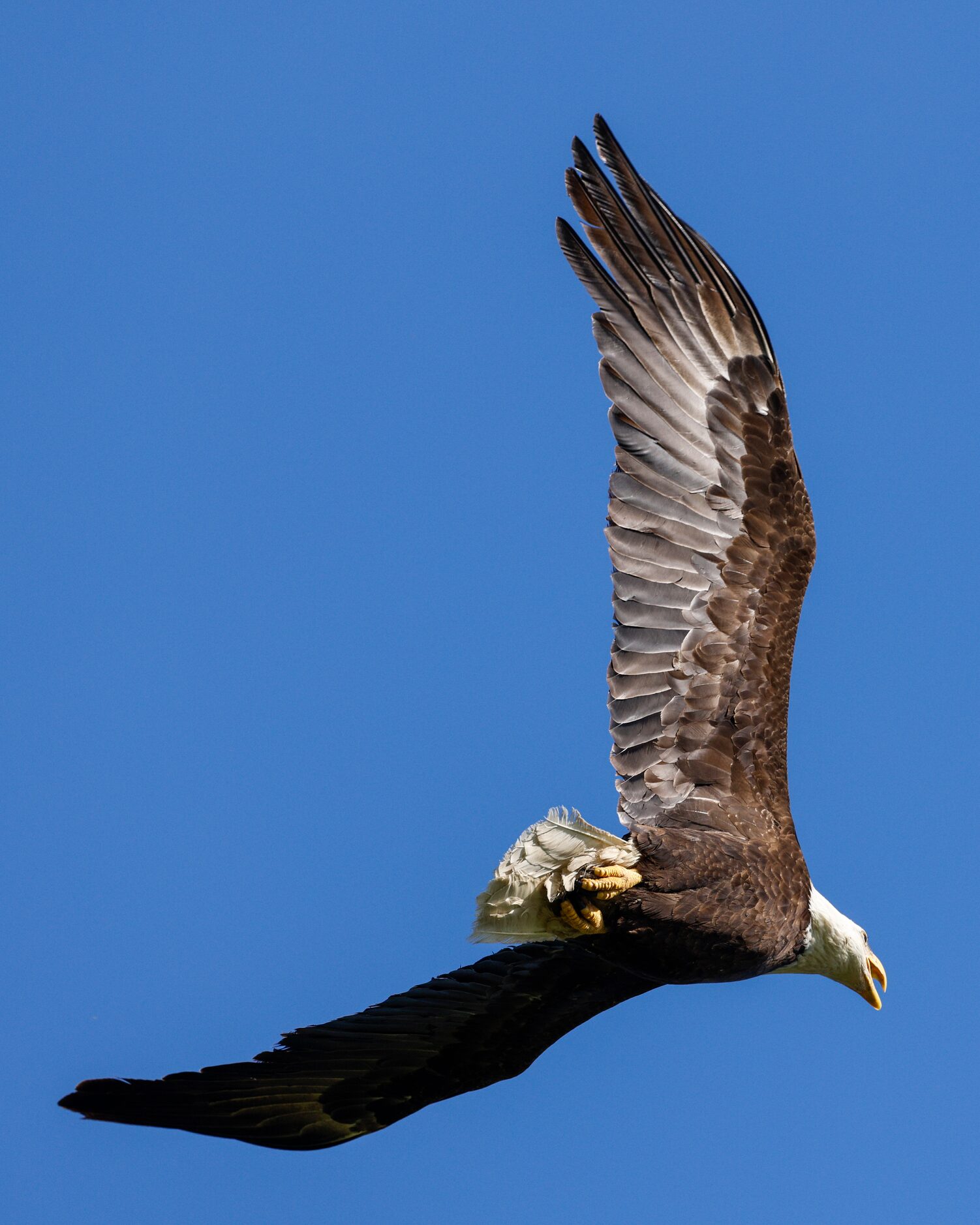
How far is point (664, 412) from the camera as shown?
893 cm

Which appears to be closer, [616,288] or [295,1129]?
[616,288]

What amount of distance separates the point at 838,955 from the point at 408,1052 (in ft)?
7.73

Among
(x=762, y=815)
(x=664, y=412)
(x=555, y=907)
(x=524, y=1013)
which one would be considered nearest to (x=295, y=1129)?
(x=524, y=1013)

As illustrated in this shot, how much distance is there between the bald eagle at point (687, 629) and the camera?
28.1ft

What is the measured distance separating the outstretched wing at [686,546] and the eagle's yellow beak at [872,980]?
1215 millimetres

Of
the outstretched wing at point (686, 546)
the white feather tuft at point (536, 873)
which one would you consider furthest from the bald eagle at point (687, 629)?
the white feather tuft at point (536, 873)

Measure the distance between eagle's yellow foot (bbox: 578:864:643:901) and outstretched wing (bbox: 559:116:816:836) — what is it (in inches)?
18.7

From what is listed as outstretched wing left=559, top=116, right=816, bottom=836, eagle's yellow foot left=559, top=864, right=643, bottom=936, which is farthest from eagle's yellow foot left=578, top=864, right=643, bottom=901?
outstretched wing left=559, top=116, right=816, bottom=836

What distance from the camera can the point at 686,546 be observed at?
8.87 metres

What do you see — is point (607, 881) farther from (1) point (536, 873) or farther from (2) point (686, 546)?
(2) point (686, 546)

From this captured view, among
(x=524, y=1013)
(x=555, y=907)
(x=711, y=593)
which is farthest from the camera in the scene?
(x=524, y=1013)

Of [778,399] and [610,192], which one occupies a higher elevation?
[610,192]

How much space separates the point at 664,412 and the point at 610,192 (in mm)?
1124

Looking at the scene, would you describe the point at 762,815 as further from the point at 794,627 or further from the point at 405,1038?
the point at 405,1038
